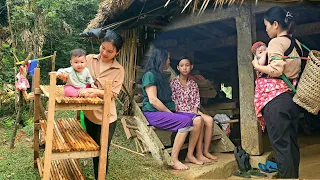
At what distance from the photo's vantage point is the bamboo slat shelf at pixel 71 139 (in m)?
2.35

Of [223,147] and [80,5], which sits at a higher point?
[80,5]

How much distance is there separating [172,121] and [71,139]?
161 cm

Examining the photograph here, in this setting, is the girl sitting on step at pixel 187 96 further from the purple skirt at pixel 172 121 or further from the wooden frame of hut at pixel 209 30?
the wooden frame of hut at pixel 209 30

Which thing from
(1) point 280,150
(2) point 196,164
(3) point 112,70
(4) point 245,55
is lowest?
(2) point 196,164

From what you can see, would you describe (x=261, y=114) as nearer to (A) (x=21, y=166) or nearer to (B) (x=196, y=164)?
(B) (x=196, y=164)

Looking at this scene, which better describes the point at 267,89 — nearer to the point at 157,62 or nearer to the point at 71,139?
the point at 157,62

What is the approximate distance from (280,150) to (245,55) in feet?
5.73

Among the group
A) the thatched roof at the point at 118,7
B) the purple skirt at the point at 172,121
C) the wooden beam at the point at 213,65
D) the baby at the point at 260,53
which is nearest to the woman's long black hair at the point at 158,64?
the purple skirt at the point at 172,121

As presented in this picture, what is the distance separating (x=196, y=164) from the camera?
4.00 meters

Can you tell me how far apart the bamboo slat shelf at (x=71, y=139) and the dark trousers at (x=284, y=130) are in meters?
1.61

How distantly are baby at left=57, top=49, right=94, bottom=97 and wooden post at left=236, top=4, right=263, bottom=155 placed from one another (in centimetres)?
234

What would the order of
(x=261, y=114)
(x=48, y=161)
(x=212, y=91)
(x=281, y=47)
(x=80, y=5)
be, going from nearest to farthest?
(x=48, y=161) → (x=281, y=47) → (x=261, y=114) → (x=212, y=91) → (x=80, y=5)

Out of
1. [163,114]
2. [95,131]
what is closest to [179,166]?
[163,114]

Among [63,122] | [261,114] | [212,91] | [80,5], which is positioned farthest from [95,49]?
[261,114]
